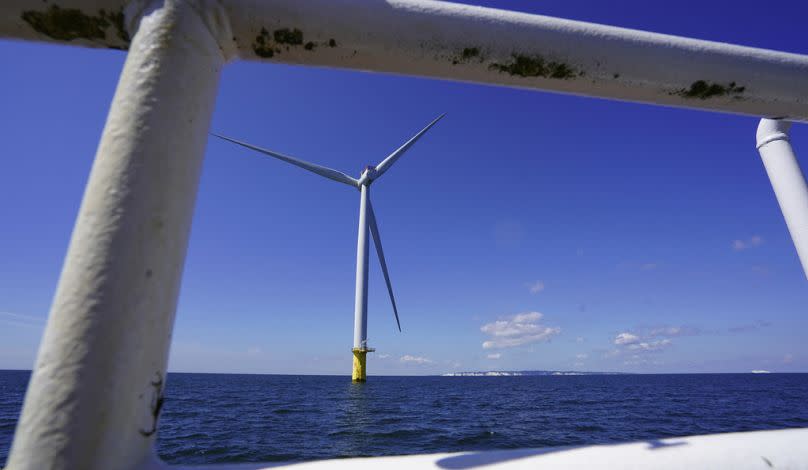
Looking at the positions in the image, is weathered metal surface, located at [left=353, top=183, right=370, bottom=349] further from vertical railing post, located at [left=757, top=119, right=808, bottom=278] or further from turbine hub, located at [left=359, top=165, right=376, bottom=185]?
vertical railing post, located at [left=757, top=119, right=808, bottom=278]

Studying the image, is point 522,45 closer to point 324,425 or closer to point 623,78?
point 623,78

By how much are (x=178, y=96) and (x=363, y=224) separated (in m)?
39.0

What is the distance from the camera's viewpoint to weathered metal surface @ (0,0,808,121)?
147cm

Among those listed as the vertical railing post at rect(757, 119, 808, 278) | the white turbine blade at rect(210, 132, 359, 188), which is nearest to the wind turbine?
the white turbine blade at rect(210, 132, 359, 188)

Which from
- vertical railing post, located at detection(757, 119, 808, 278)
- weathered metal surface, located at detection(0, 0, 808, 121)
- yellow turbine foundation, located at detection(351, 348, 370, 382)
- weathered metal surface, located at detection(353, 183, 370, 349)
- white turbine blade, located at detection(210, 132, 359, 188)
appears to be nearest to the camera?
weathered metal surface, located at detection(0, 0, 808, 121)

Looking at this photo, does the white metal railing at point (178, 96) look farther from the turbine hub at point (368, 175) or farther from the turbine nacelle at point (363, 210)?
the turbine hub at point (368, 175)

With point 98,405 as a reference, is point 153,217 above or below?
above

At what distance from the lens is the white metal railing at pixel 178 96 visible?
0.98 meters

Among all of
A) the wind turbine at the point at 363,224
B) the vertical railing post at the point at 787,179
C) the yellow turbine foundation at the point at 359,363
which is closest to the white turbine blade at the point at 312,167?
the wind turbine at the point at 363,224

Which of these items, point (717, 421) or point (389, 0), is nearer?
point (389, 0)

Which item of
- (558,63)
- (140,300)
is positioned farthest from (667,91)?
(140,300)

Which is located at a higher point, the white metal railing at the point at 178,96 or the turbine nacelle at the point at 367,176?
the turbine nacelle at the point at 367,176

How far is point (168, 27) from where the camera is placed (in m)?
1.33

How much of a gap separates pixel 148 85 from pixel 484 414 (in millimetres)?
33875
